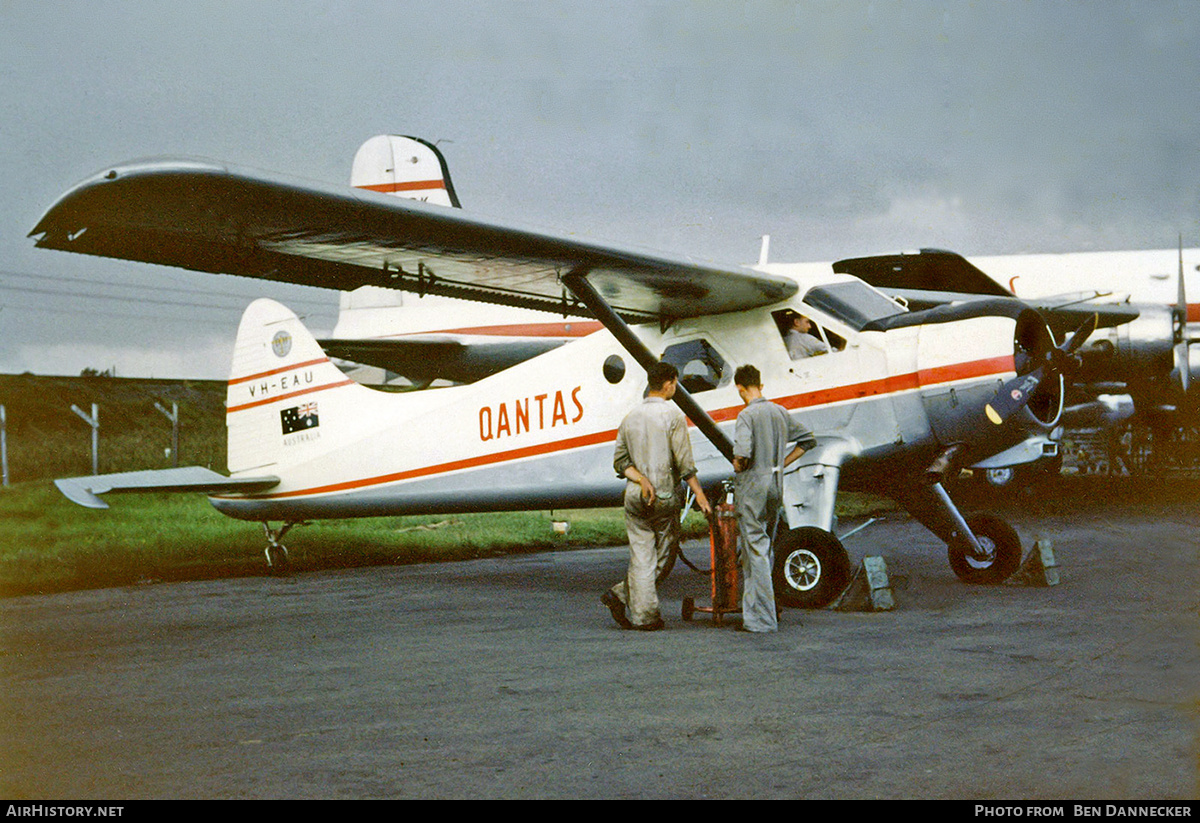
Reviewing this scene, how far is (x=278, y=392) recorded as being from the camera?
425 inches

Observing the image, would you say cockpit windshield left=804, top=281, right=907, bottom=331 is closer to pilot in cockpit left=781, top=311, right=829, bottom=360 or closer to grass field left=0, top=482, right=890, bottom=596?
→ pilot in cockpit left=781, top=311, right=829, bottom=360

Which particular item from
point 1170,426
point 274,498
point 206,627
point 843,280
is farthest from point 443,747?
point 1170,426

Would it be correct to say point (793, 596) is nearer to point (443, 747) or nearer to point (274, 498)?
point (443, 747)

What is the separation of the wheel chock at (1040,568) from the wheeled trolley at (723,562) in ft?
9.01

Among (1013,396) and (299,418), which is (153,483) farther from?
(1013,396)

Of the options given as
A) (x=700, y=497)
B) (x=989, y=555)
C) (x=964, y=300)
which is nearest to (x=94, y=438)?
(x=700, y=497)

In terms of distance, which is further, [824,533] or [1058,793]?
[824,533]

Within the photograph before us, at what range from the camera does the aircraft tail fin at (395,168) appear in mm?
16594

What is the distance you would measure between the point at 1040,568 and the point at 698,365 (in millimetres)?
3171

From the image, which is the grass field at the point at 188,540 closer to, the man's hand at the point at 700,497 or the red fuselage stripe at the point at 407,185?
the red fuselage stripe at the point at 407,185

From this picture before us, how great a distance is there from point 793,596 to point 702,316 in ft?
9.19

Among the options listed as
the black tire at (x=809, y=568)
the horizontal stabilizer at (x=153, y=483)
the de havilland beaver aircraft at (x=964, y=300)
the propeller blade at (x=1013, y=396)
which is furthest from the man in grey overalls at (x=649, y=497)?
the de havilland beaver aircraft at (x=964, y=300)

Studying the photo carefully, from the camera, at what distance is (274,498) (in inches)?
412

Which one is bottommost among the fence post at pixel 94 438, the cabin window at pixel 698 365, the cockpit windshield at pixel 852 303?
the fence post at pixel 94 438
